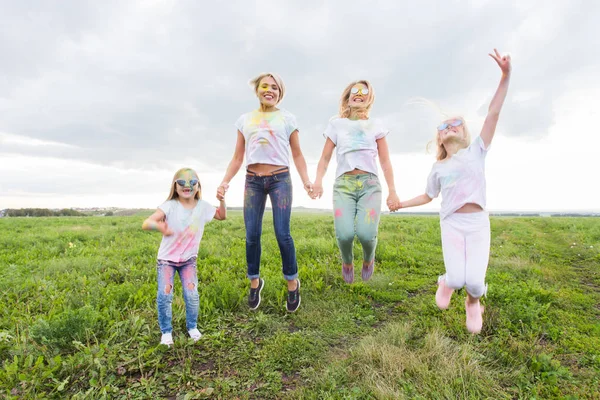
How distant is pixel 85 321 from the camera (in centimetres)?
461

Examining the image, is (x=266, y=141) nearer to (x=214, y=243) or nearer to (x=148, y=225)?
(x=148, y=225)

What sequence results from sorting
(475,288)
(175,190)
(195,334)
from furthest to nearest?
(195,334) → (175,190) → (475,288)

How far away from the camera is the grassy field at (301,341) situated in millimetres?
3613

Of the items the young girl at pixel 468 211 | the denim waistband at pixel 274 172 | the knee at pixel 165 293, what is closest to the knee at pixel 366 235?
the young girl at pixel 468 211

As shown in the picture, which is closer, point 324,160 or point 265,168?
point 265,168

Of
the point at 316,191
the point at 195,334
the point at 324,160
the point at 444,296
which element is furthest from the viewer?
the point at 324,160

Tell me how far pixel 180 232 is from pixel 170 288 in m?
0.73

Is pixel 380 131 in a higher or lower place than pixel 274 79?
lower

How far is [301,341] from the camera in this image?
4.51 metres

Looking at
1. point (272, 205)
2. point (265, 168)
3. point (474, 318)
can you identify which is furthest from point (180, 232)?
point (474, 318)

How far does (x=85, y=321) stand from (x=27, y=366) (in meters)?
0.80

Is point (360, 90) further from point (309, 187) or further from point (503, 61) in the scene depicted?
point (503, 61)

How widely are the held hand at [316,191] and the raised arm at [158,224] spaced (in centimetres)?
200

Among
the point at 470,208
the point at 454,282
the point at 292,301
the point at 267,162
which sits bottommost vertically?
the point at 292,301
